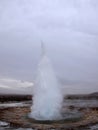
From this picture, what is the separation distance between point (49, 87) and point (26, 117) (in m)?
3.93

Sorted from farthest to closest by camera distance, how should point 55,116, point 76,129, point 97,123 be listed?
point 55,116
point 97,123
point 76,129

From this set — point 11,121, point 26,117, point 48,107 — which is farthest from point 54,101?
point 11,121

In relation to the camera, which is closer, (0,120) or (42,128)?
(42,128)

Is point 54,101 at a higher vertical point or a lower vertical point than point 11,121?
higher

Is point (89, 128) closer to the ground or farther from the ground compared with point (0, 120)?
closer to the ground

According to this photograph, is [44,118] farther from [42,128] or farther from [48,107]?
[42,128]

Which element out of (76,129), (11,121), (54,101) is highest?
(54,101)

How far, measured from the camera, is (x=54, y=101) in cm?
3291

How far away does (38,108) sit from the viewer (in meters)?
32.8

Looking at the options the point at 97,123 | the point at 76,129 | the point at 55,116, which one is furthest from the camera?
A: the point at 55,116

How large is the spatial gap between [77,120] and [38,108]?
16.0 ft

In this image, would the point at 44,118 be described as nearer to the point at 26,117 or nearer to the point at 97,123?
the point at 26,117

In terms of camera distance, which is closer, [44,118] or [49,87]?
[44,118]

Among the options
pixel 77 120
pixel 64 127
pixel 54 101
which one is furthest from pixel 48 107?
pixel 64 127
